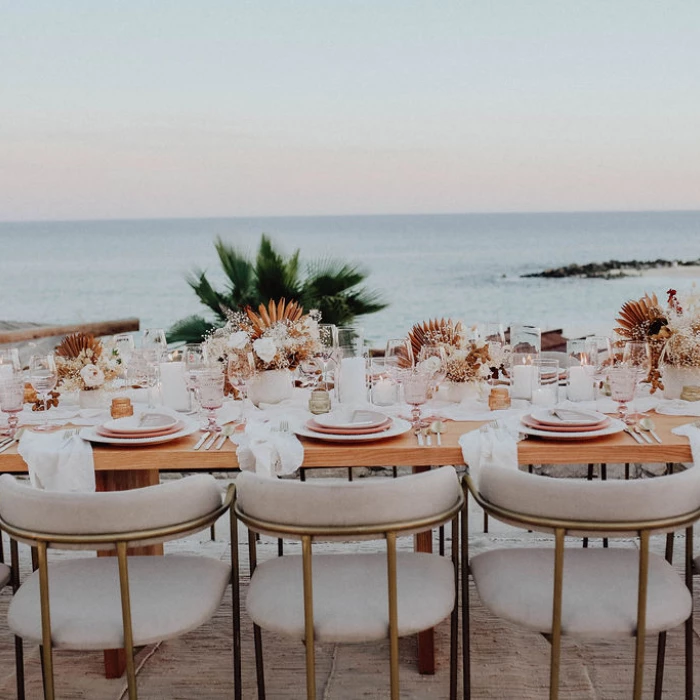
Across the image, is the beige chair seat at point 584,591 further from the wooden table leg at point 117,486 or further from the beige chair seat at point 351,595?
the wooden table leg at point 117,486

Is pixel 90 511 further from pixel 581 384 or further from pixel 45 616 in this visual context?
pixel 581 384

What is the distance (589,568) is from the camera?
1.97 metres

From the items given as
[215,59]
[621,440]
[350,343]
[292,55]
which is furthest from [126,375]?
[215,59]

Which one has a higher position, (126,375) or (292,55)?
(292,55)

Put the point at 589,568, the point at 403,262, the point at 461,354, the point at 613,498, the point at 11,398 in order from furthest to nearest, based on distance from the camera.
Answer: the point at 403,262 → the point at 461,354 → the point at 11,398 → the point at 589,568 → the point at 613,498

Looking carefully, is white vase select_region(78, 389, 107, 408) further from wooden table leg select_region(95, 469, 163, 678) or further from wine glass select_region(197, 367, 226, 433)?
wine glass select_region(197, 367, 226, 433)

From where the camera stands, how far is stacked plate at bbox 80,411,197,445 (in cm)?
217

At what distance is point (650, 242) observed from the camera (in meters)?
24.9

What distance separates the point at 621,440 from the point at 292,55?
12284 mm

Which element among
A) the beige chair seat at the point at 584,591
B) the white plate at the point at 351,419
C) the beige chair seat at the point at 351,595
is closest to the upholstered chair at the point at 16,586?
the beige chair seat at the point at 351,595

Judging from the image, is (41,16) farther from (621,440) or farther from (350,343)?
(621,440)

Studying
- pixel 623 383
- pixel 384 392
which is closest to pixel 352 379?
pixel 384 392

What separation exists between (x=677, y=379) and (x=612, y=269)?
22.0m

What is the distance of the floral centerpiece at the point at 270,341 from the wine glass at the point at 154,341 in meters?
A: 0.23
